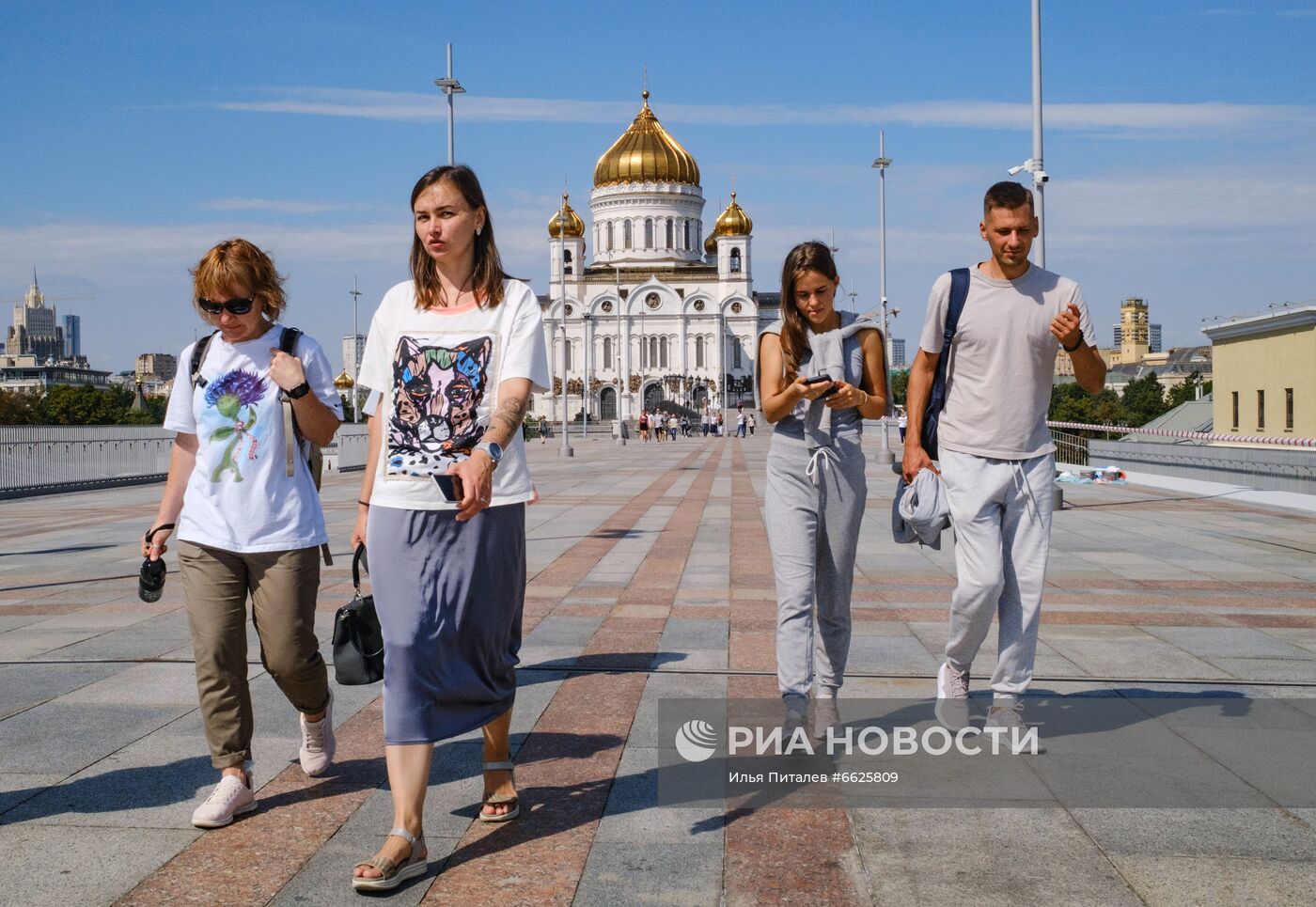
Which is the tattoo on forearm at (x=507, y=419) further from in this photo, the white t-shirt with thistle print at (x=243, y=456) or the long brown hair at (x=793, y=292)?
the long brown hair at (x=793, y=292)

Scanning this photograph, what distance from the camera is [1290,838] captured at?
3.51 metres

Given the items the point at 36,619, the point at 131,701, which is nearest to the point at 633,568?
the point at 36,619

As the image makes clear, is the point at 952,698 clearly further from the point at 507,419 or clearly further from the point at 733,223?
the point at 733,223

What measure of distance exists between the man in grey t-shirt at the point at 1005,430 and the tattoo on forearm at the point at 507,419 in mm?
1599

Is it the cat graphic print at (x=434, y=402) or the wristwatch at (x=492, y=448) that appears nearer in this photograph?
the wristwatch at (x=492, y=448)

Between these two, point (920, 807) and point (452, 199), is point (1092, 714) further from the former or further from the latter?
point (452, 199)

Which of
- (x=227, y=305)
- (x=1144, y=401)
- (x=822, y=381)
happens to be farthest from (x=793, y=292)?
(x=1144, y=401)

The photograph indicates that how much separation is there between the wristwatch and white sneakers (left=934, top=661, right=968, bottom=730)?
2095 mm

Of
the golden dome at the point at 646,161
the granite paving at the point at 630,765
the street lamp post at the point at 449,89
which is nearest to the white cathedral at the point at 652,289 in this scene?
the golden dome at the point at 646,161

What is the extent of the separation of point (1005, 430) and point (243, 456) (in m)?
2.44

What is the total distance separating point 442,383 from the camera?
337cm

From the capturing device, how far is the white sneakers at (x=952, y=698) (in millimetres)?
4512

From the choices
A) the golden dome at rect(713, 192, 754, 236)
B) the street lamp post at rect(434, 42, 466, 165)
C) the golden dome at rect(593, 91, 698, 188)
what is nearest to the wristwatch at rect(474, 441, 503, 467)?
the street lamp post at rect(434, 42, 466, 165)

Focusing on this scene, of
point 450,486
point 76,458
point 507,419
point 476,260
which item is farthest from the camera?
point 76,458
